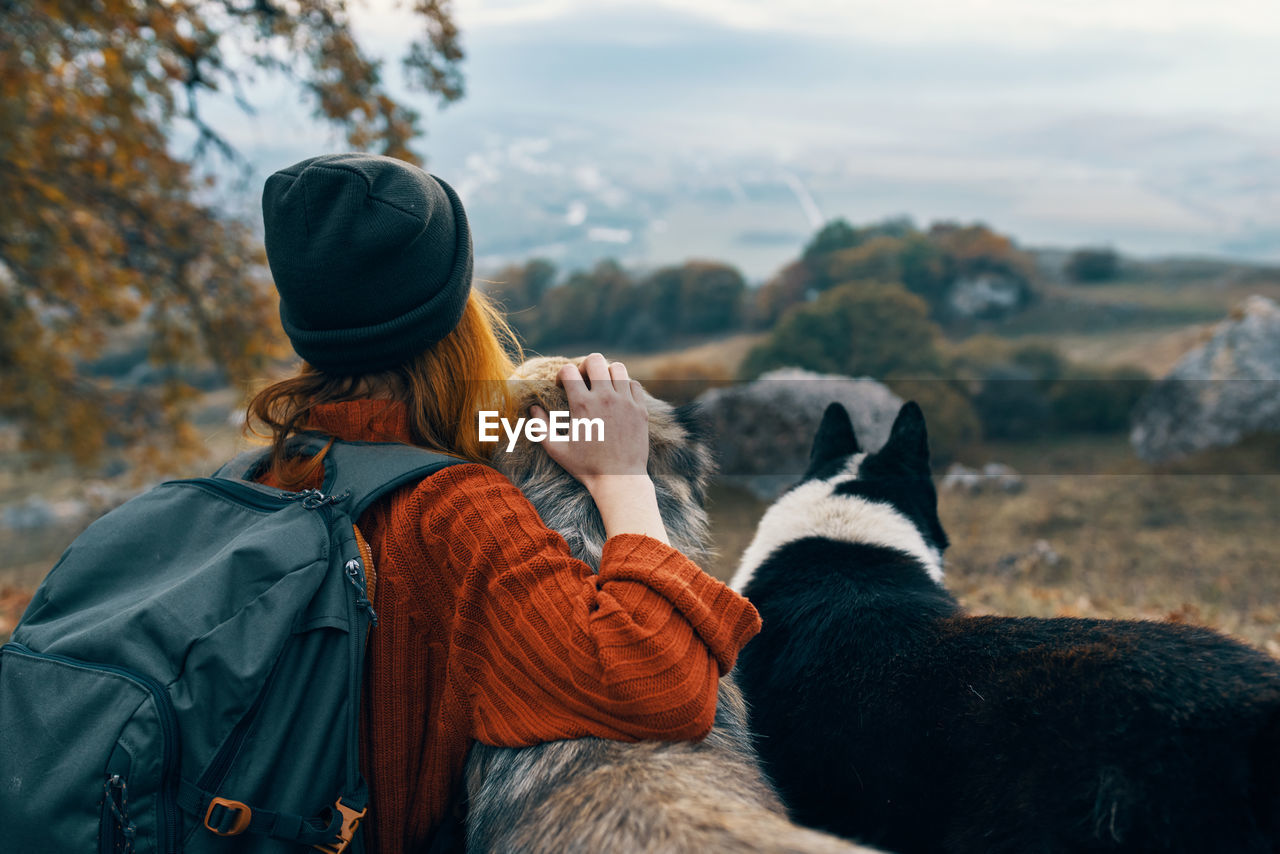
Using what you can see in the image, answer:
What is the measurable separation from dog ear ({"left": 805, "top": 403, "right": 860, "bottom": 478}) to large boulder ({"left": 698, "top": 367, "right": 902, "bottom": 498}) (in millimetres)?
5386

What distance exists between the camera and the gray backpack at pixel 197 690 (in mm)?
1137

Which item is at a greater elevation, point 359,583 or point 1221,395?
point 359,583

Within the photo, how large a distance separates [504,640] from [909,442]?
200 centimetres

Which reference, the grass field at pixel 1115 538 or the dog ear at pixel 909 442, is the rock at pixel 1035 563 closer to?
the grass field at pixel 1115 538

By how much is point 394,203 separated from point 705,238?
56.0 ft

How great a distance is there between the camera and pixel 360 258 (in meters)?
1.37

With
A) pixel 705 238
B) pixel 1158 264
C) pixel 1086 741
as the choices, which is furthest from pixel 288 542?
pixel 1158 264

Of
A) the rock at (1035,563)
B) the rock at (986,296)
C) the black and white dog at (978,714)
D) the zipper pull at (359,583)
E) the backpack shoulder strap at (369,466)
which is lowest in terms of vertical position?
the rock at (1035,563)

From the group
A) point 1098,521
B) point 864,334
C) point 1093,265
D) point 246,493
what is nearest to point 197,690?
point 246,493

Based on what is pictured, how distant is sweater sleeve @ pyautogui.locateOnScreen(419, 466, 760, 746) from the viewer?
3.81 ft

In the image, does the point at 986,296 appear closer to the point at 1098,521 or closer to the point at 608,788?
the point at 1098,521

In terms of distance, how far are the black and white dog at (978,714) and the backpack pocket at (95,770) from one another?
1.24 m

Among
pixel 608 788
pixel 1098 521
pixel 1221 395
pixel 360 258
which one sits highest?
pixel 360 258

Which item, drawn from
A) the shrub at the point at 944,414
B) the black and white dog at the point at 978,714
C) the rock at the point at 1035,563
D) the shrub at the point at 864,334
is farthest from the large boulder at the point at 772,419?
the black and white dog at the point at 978,714
